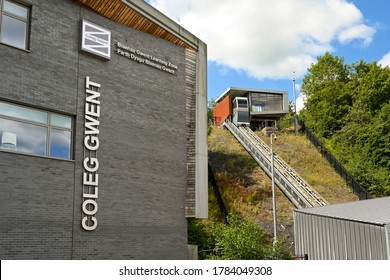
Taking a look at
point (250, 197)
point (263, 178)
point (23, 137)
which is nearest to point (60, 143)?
point (23, 137)

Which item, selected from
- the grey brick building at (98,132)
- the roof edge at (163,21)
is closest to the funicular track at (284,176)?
the grey brick building at (98,132)

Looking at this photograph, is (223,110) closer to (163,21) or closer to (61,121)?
(163,21)

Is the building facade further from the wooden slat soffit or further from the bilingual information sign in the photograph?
the bilingual information sign

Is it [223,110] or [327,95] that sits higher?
[327,95]

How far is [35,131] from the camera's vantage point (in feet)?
47.2

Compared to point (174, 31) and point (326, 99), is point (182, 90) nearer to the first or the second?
point (174, 31)

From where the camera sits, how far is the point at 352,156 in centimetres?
4300

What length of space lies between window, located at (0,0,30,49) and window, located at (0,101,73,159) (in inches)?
82.9

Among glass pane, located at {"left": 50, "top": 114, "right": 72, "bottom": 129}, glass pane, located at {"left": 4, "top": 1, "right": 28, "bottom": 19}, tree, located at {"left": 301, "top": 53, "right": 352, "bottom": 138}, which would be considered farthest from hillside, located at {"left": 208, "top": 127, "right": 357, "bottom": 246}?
glass pane, located at {"left": 4, "top": 1, "right": 28, "bottom": 19}

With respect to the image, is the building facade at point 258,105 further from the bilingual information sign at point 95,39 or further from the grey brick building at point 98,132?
the bilingual information sign at point 95,39

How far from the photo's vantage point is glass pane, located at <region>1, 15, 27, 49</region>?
1409 cm

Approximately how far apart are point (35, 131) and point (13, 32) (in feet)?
10.6

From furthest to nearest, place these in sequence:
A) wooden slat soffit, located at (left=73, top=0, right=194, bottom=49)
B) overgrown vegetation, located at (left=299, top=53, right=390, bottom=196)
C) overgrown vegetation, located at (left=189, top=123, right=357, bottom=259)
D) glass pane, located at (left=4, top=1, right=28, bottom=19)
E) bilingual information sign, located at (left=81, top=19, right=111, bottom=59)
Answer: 1. overgrown vegetation, located at (left=299, top=53, right=390, bottom=196)
2. overgrown vegetation, located at (left=189, top=123, right=357, bottom=259)
3. wooden slat soffit, located at (left=73, top=0, right=194, bottom=49)
4. bilingual information sign, located at (left=81, top=19, right=111, bottom=59)
5. glass pane, located at (left=4, top=1, right=28, bottom=19)

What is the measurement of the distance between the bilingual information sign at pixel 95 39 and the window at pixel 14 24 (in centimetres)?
201
